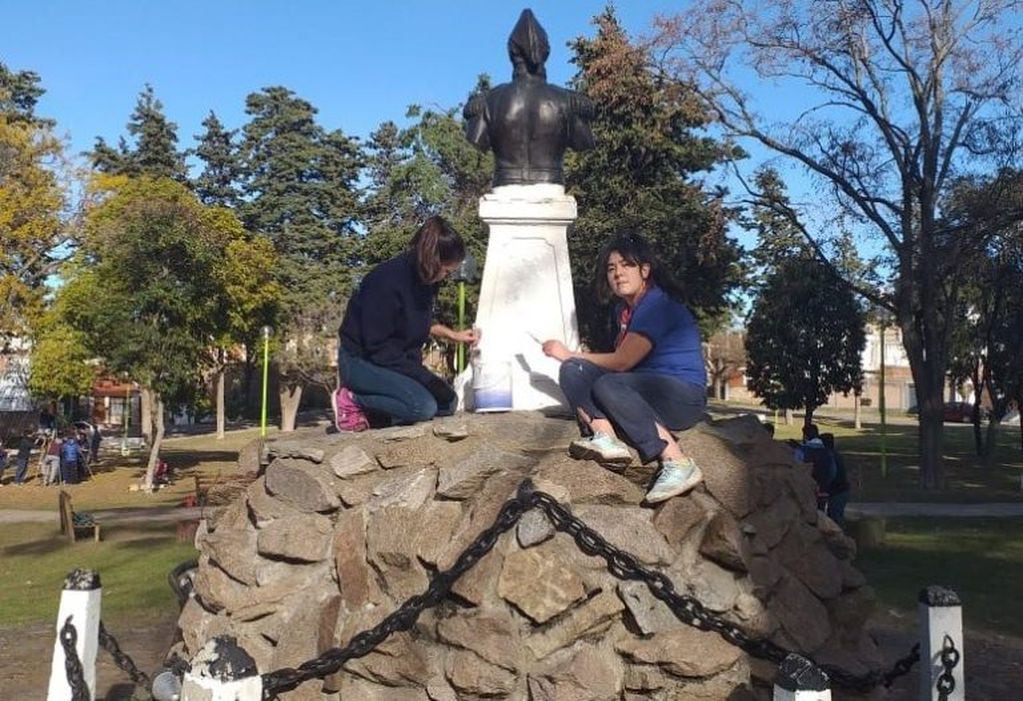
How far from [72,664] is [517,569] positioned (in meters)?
2.05

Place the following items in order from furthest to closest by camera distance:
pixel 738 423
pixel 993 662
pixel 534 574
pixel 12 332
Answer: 1. pixel 12 332
2. pixel 993 662
3. pixel 738 423
4. pixel 534 574

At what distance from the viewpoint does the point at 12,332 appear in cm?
3359

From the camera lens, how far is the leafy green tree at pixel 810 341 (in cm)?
3791

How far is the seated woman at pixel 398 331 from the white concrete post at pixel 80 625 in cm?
192

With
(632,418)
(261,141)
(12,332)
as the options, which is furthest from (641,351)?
(261,141)

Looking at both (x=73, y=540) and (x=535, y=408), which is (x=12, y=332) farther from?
(x=535, y=408)

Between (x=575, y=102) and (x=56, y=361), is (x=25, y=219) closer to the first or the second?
(x=56, y=361)

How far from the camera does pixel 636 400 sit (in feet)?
18.1

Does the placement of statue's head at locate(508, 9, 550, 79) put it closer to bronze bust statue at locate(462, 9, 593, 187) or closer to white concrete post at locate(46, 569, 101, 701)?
bronze bust statue at locate(462, 9, 593, 187)

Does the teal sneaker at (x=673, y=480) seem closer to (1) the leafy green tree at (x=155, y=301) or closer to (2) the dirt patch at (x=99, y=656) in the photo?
(2) the dirt patch at (x=99, y=656)

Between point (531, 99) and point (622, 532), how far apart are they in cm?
343

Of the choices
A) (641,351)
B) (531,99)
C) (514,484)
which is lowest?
(514,484)

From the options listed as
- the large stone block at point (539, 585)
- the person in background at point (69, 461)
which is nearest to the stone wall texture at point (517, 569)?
the large stone block at point (539, 585)

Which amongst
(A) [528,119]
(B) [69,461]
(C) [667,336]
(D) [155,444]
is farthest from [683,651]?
(B) [69,461]
